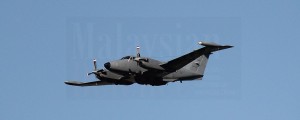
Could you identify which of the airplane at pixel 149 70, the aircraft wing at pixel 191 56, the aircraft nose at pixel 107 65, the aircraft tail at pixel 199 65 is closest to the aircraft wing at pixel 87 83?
the airplane at pixel 149 70

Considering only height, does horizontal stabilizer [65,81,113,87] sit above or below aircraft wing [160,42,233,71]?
below

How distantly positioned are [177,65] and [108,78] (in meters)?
7.23

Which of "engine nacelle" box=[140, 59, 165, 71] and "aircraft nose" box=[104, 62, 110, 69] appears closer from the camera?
"aircraft nose" box=[104, 62, 110, 69]

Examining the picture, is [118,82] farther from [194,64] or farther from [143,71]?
[194,64]

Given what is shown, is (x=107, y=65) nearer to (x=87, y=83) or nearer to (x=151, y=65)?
(x=151, y=65)

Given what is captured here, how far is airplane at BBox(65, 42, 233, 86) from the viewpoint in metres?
56.4

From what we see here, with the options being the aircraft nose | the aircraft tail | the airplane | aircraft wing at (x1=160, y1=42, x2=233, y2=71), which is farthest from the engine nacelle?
the aircraft tail

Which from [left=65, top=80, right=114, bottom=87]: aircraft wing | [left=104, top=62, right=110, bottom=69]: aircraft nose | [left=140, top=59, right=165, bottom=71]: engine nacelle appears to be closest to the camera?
[left=104, top=62, right=110, bottom=69]: aircraft nose

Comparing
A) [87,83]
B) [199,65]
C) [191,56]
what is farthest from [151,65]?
[87,83]

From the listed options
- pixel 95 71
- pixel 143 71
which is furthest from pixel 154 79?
pixel 95 71

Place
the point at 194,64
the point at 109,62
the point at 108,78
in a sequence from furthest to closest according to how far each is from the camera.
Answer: the point at 194,64, the point at 108,78, the point at 109,62

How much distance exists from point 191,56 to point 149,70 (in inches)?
166

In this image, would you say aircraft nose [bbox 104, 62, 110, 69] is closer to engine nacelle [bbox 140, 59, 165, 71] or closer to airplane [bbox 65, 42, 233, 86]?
airplane [bbox 65, 42, 233, 86]

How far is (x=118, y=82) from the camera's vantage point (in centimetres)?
6166
